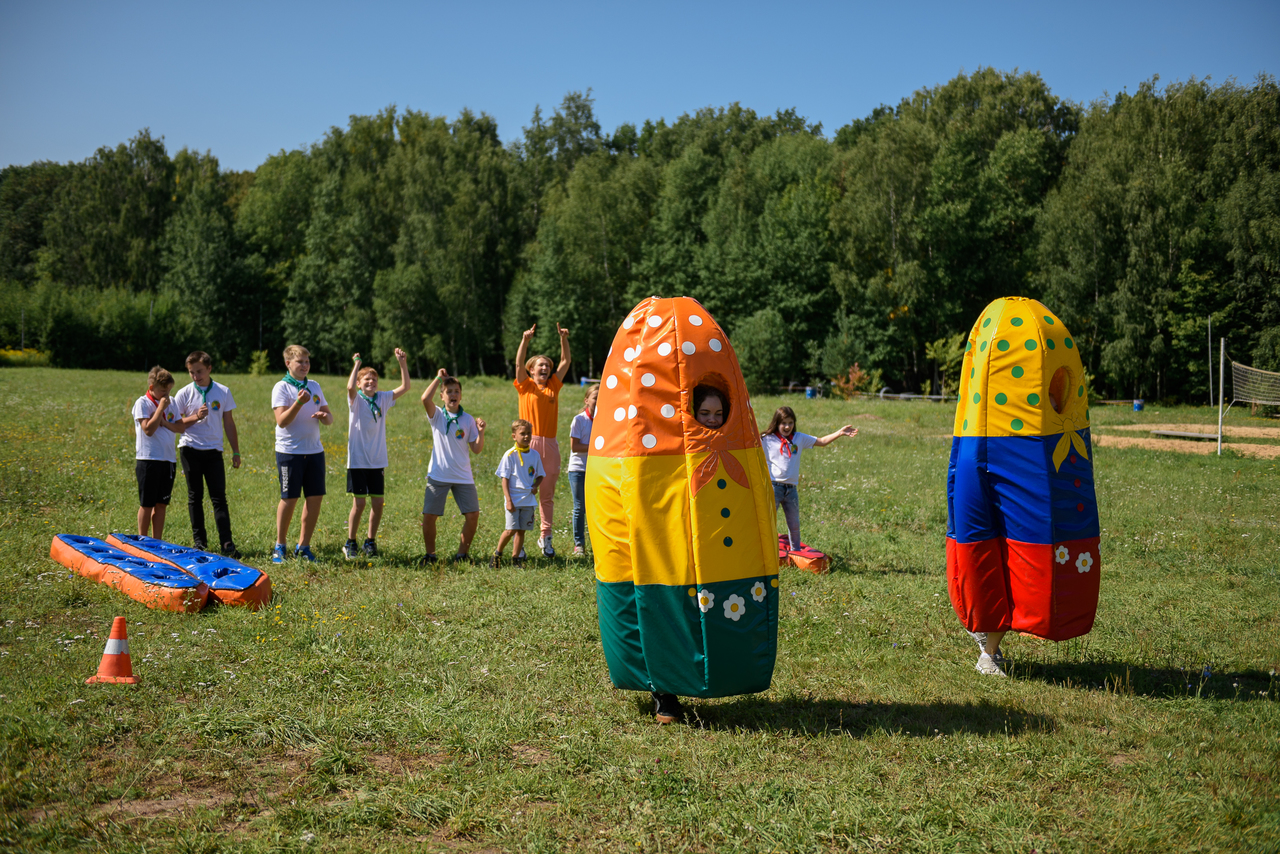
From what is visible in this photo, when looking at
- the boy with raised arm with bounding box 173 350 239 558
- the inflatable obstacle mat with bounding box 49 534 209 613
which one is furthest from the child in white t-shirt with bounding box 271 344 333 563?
the inflatable obstacle mat with bounding box 49 534 209 613

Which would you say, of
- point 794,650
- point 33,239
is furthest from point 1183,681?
point 33,239

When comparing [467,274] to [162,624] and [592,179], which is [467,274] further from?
[162,624]

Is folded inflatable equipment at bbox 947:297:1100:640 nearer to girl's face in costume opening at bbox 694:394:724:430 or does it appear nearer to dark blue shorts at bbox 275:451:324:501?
girl's face in costume opening at bbox 694:394:724:430

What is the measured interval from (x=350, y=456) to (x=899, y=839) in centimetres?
769

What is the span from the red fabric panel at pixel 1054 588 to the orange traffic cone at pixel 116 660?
6.53 m

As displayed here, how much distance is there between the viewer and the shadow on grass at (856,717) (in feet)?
18.5

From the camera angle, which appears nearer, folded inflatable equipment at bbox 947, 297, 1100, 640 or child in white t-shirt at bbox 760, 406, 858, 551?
folded inflatable equipment at bbox 947, 297, 1100, 640

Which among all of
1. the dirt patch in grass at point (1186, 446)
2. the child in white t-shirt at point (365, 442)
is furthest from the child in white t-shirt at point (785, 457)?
the dirt patch in grass at point (1186, 446)

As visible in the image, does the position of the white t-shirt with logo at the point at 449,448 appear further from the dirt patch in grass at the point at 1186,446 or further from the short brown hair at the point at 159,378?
the dirt patch in grass at the point at 1186,446

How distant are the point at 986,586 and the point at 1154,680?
162 centimetres

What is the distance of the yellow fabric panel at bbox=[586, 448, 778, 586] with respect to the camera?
5430 millimetres

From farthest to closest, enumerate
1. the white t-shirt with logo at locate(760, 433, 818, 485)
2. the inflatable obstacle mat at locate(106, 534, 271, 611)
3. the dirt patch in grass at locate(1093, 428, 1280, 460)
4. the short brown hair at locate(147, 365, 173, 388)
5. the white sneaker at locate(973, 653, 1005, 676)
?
the dirt patch in grass at locate(1093, 428, 1280, 460) → the white t-shirt with logo at locate(760, 433, 818, 485) → the short brown hair at locate(147, 365, 173, 388) → the inflatable obstacle mat at locate(106, 534, 271, 611) → the white sneaker at locate(973, 653, 1005, 676)

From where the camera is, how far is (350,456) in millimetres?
10000

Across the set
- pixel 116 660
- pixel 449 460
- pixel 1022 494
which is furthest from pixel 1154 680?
pixel 116 660
